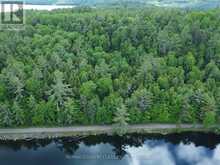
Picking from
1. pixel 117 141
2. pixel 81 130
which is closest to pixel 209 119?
pixel 117 141

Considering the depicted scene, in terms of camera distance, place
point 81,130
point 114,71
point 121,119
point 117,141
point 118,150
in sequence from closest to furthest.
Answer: point 118,150 < point 121,119 < point 117,141 < point 81,130 < point 114,71

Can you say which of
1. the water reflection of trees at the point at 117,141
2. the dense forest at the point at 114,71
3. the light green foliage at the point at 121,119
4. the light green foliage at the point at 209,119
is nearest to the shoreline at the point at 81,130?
the water reflection of trees at the point at 117,141

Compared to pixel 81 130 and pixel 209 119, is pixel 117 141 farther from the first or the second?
pixel 209 119

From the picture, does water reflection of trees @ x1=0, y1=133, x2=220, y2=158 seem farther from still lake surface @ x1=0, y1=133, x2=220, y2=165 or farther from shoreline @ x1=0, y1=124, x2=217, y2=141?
shoreline @ x1=0, y1=124, x2=217, y2=141

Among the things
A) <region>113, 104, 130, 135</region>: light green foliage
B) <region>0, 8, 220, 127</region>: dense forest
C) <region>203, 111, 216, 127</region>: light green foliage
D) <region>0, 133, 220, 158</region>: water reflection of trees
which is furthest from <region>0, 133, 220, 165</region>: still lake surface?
<region>0, 8, 220, 127</region>: dense forest

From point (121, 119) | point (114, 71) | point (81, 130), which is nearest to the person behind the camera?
point (121, 119)

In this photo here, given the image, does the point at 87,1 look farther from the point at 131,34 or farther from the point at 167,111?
the point at 167,111

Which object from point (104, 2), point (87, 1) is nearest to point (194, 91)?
point (104, 2)
